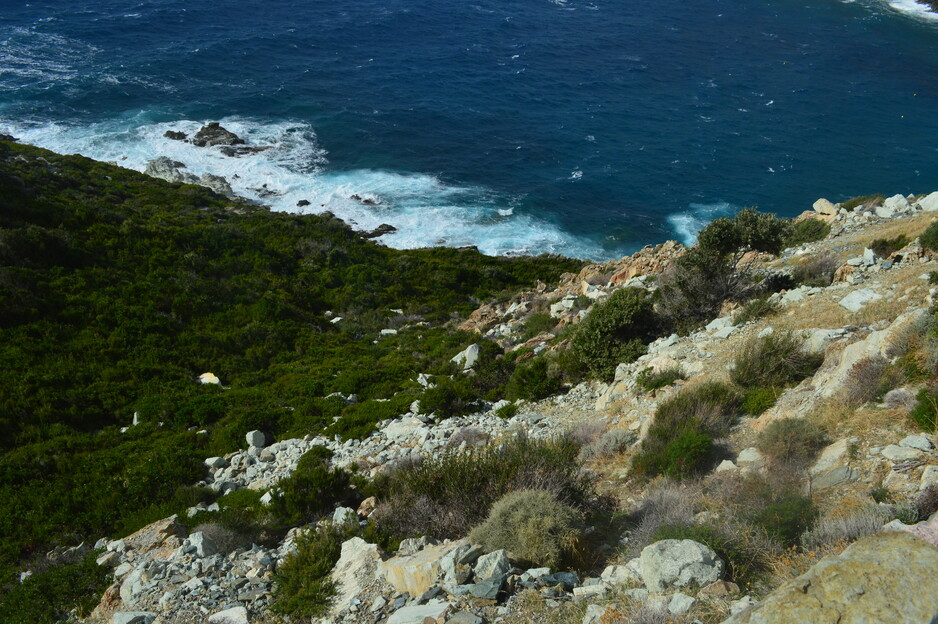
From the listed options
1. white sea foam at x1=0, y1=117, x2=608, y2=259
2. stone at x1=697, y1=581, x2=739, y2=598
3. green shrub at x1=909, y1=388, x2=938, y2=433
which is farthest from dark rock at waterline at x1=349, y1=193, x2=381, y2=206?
stone at x1=697, y1=581, x2=739, y2=598

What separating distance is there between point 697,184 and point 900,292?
3554 centimetres

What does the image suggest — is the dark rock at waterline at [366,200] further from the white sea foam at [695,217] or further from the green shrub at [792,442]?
the green shrub at [792,442]

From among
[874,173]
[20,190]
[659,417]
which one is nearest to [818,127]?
[874,173]

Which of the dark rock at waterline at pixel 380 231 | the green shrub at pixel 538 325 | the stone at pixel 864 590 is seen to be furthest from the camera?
the dark rock at waterline at pixel 380 231

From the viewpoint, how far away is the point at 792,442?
7.86m

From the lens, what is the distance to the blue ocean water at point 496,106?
42.6 metres

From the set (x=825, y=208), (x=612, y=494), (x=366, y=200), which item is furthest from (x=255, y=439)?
(x=366, y=200)

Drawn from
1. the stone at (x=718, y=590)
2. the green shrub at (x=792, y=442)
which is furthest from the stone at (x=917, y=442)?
the stone at (x=718, y=590)

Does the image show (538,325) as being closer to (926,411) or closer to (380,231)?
(926,411)

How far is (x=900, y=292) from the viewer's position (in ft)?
39.0

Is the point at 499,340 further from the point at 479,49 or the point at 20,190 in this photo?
the point at 479,49

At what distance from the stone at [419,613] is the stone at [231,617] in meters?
1.90

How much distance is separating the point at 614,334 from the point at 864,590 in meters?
10.4

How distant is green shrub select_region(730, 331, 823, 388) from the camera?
10.0m
